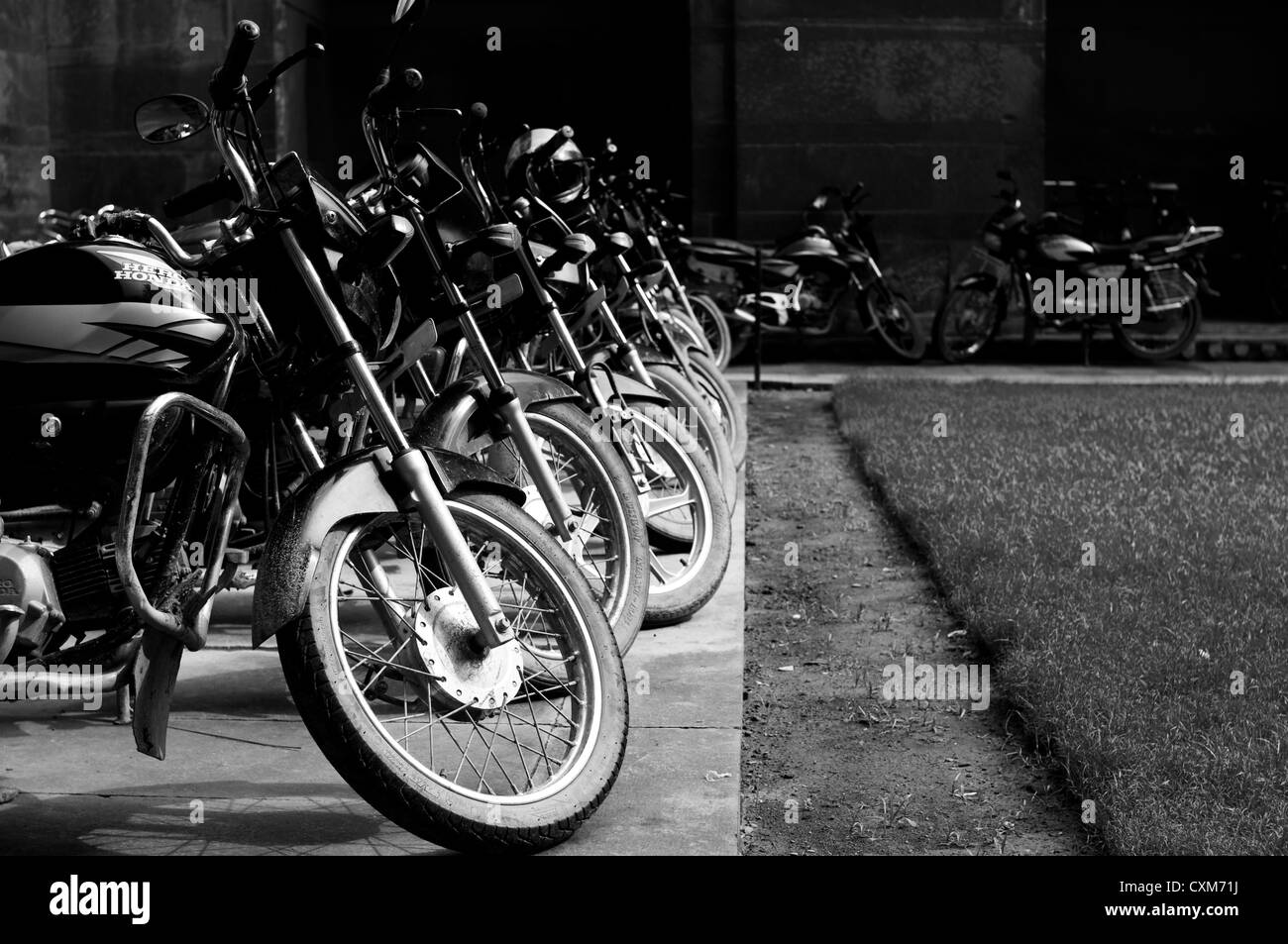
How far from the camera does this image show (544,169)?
548cm

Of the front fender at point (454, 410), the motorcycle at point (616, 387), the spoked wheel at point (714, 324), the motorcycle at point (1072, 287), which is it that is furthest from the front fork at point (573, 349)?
the motorcycle at point (1072, 287)

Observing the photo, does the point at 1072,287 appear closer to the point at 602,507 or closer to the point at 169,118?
the point at 602,507

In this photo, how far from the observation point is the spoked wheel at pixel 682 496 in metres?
4.93

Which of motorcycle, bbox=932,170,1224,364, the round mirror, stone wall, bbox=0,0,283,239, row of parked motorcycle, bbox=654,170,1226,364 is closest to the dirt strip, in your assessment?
the round mirror

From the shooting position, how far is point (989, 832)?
3.40m

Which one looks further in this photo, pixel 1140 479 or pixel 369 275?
pixel 1140 479

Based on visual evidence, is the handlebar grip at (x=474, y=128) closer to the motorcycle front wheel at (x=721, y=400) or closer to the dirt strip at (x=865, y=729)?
the dirt strip at (x=865, y=729)

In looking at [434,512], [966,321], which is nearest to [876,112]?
[966,321]

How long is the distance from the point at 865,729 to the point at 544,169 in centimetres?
229

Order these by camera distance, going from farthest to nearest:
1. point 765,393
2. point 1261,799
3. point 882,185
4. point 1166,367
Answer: point 882,185, point 1166,367, point 765,393, point 1261,799
